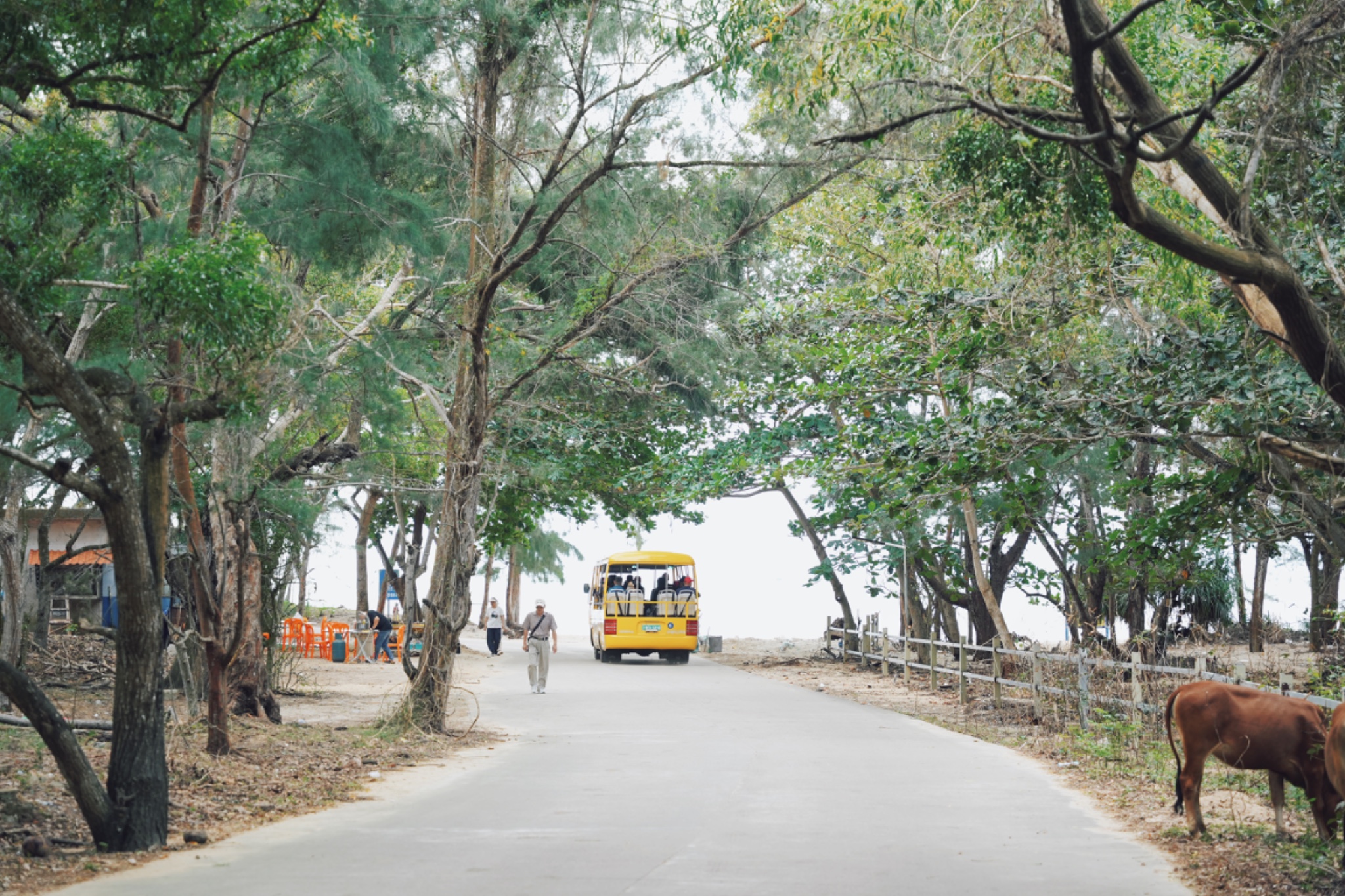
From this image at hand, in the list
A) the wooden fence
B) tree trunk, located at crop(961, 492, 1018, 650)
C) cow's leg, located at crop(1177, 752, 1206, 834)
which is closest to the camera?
cow's leg, located at crop(1177, 752, 1206, 834)

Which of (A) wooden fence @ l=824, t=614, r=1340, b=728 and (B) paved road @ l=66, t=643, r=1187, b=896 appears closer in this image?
(B) paved road @ l=66, t=643, r=1187, b=896

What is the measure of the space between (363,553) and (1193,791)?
36608mm

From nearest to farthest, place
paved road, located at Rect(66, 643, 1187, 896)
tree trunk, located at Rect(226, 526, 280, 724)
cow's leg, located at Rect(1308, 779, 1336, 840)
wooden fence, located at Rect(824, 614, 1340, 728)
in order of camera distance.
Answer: paved road, located at Rect(66, 643, 1187, 896) → cow's leg, located at Rect(1308, 779, 1336, 840) → wooden fence, located at Rect(824, 614, 1340, 728) → tree trunk, located at Rect(226, 526, 280, 724)

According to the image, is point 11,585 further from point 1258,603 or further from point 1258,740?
point 1258,603

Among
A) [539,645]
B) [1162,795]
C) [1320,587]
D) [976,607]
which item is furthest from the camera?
[976,607]

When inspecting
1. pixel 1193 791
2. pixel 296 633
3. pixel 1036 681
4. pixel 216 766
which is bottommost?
pixel 216 766

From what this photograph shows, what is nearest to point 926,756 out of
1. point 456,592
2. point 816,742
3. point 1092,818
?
point 816,742

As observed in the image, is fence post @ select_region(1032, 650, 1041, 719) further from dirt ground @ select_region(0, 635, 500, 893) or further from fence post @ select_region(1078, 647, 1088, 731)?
dirt ground @ select_region(0, 635, 500, 893)

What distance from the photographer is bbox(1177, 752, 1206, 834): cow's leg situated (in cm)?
841

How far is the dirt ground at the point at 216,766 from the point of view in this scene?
26.0ft

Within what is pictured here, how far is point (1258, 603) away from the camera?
30.6m

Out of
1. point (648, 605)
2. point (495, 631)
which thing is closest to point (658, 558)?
point (648, 605)

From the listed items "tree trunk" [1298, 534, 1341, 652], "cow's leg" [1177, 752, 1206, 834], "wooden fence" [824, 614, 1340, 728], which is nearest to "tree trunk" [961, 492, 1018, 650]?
"wooden fence" [824, 614, 1340, 728]

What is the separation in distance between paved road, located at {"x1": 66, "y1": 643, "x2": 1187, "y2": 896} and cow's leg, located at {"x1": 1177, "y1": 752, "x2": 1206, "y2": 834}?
457mm
